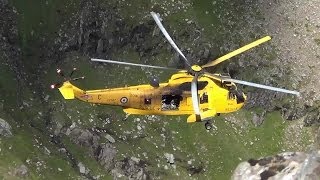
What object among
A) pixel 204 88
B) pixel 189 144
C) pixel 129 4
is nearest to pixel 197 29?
pixel 129 4

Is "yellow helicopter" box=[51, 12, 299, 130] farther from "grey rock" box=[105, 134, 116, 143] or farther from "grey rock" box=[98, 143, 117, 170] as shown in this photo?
"grey rock" box=[105, 134, 116, 143]

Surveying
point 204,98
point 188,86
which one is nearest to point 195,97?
point 188,86

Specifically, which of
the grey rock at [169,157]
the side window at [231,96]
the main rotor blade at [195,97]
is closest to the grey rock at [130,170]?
the grey rock at [169,157]

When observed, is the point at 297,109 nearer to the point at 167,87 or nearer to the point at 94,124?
the point at 94,124

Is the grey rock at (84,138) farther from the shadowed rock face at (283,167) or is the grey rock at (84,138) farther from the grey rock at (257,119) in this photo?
the grey rock at (257,119)

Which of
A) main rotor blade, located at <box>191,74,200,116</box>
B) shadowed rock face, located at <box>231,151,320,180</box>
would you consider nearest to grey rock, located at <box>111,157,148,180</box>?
shadowed rock face, located at <box>231,151,320,180</box>
